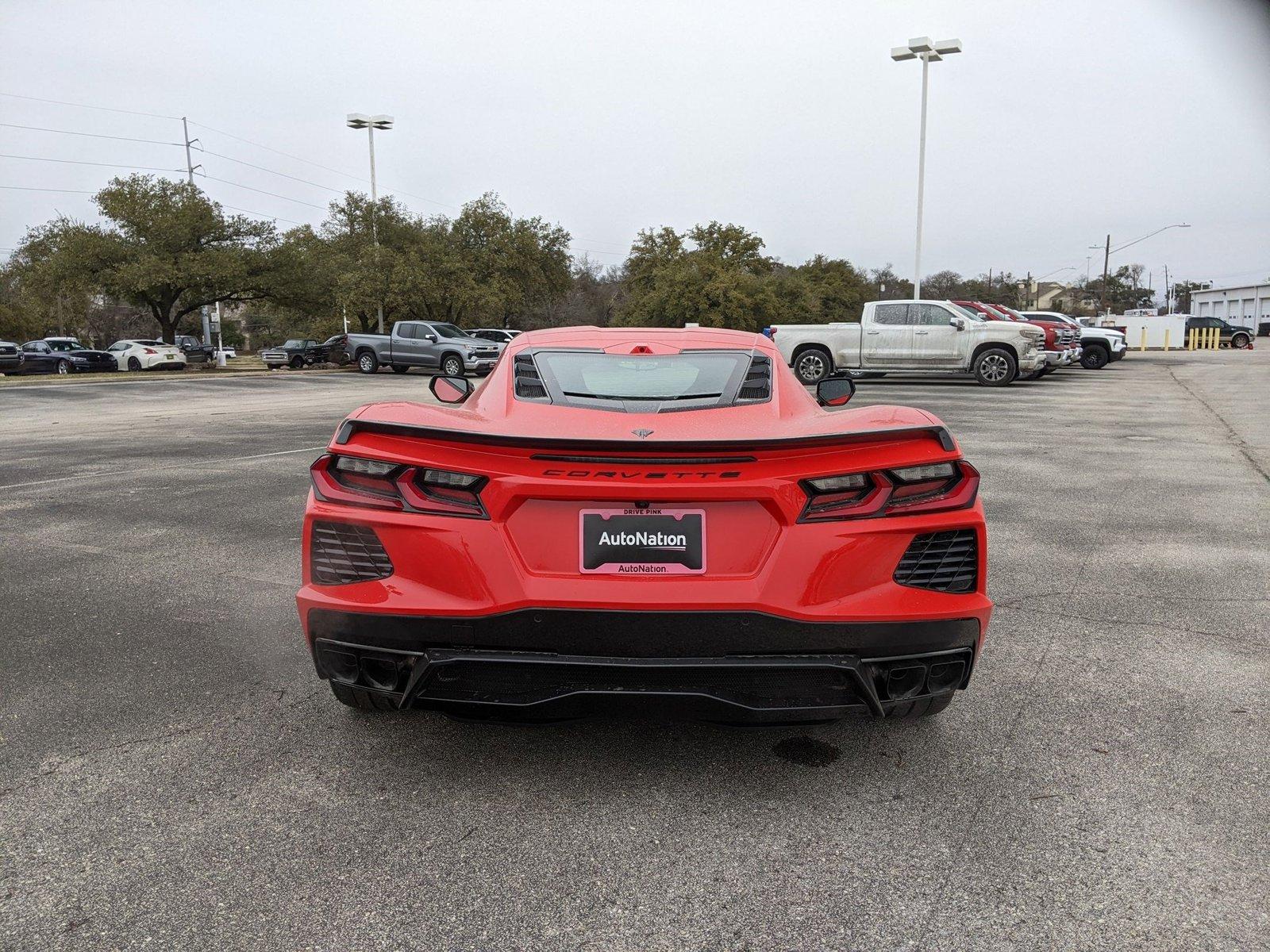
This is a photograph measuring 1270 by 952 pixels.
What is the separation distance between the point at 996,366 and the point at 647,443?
21.3 meters

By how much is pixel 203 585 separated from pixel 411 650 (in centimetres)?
301

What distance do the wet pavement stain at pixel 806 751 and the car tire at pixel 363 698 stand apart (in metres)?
1.28

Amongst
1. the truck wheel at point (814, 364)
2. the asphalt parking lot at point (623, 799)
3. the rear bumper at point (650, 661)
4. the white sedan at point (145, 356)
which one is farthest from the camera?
the white sedan at point (145, 356)

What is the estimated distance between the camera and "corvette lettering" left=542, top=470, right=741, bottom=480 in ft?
8.49

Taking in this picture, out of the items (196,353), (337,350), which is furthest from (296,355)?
(196,353)

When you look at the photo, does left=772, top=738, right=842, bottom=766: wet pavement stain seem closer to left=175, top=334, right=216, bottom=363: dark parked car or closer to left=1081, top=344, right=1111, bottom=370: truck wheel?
left=1081, top=344, right=1111, bottom=370: truck wheel

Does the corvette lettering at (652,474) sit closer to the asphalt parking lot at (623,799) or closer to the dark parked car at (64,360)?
the asphalt parking lot at (623,799)

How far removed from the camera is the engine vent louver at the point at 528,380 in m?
3.47

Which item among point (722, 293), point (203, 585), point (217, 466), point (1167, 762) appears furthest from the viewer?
point (722, 293)

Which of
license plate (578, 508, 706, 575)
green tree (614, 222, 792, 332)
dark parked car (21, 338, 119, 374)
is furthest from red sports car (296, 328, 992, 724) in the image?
green tree (614, 222, 792, 332)

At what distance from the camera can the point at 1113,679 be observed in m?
3.76

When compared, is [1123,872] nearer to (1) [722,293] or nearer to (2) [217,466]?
(2) [217,466]

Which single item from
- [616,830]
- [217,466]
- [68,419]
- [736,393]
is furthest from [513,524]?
[68,419]

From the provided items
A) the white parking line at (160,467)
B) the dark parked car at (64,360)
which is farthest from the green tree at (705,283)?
the white parking line at (160,467)
